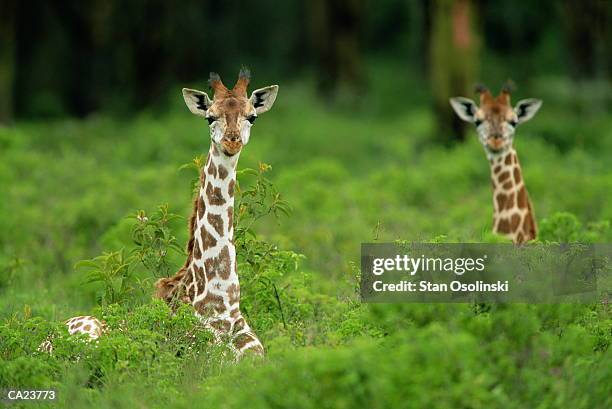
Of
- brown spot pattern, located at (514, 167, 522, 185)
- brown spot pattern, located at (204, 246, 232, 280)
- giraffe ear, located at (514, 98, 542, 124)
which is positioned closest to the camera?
brown spot pattern, located at (204, 246, 232, 280)

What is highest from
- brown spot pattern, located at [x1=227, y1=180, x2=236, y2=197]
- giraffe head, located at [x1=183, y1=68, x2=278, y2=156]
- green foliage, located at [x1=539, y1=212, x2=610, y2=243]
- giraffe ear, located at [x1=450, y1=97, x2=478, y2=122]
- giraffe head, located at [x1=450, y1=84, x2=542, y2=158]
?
giraffe ear, located at [x1=450, y1=97, x2=478, y2=122]

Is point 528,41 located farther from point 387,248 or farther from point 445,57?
point 387,248

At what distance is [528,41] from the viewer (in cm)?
3606

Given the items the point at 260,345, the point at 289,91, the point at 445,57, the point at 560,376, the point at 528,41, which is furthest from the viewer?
the point at 528,41

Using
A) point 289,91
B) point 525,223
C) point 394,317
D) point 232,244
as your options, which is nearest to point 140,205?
point 525,223

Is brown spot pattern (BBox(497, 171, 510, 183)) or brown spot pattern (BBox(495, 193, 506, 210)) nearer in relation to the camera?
brown spot pattern (BBox(495, 193, 506, 210))

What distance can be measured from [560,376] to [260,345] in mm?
2167

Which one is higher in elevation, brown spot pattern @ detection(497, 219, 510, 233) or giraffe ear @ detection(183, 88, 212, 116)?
brown spot pattern @ detection(497, 219, 510, 233)

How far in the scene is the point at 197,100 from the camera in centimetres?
892

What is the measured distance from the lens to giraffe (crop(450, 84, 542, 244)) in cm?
1169

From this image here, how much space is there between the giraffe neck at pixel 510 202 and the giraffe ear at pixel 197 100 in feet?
12.5

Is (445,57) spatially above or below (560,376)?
above

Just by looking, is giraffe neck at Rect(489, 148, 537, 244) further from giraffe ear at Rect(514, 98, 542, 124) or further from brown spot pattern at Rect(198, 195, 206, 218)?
brown spot pattern at Rect(198, 195, 206, 218)

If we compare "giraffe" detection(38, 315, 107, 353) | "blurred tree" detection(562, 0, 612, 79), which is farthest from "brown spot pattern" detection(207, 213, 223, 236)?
"blurred tree" detection(562, 0, 612, 79)
